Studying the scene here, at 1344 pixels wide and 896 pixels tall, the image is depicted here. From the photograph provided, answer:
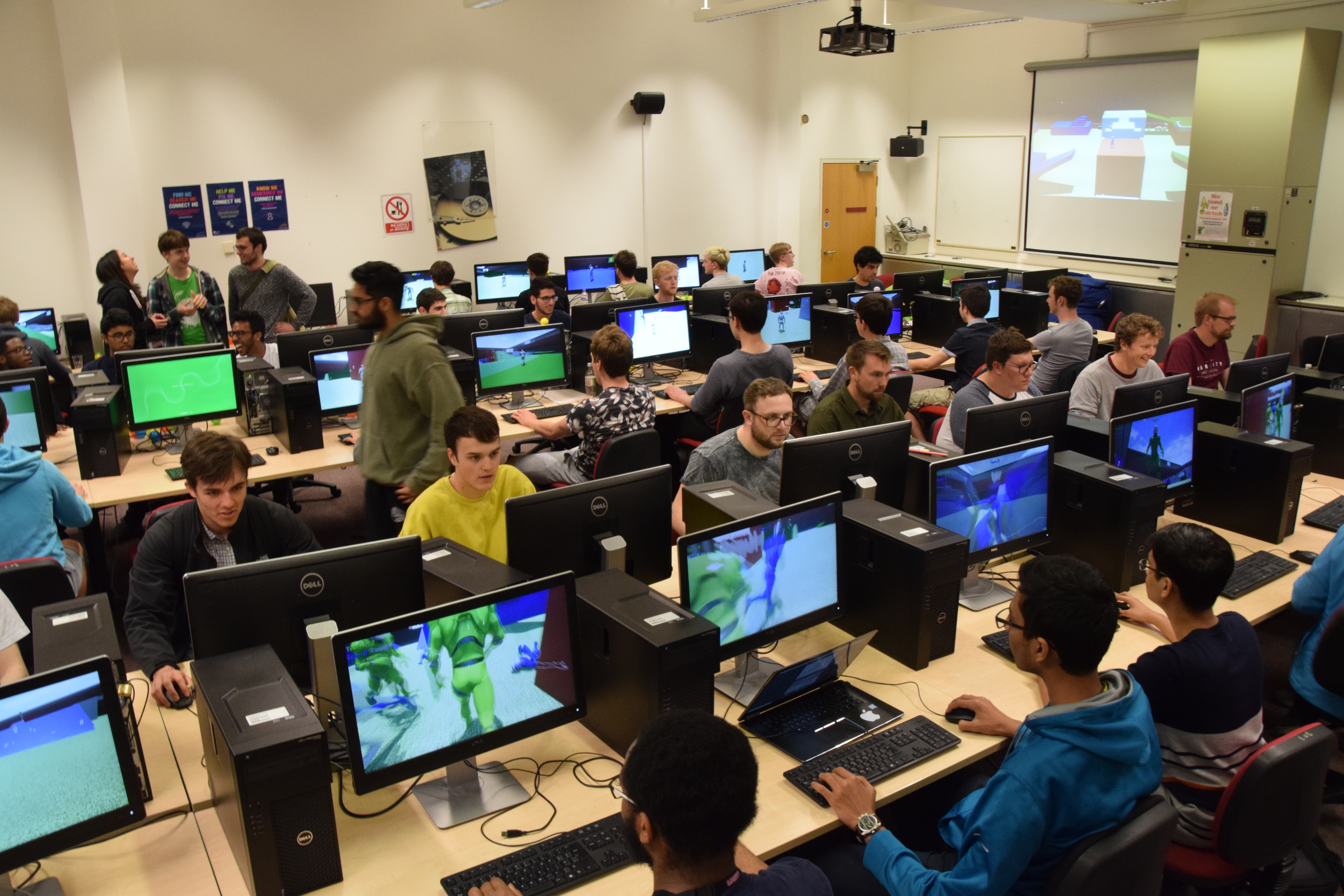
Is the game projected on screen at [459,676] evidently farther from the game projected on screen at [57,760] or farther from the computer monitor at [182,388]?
the computer monitor at [182,388]

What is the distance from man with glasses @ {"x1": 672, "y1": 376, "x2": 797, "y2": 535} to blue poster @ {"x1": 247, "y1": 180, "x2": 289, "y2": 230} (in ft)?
19.8

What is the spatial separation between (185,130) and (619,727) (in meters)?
7.26

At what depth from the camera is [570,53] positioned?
30.8 feet

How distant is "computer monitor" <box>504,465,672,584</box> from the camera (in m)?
2.66

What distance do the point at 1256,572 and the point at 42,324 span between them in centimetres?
757

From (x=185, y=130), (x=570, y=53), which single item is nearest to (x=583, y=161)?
(x=570, y=53)

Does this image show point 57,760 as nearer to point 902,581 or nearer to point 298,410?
point 902,581

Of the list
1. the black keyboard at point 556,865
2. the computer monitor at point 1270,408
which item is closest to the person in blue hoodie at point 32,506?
the computer monitor at point 1270,408

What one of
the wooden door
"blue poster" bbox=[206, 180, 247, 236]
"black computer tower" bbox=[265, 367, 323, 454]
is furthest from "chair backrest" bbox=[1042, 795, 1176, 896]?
the wooden door

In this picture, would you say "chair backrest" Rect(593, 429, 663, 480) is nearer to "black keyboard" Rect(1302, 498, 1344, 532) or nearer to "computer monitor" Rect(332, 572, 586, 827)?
"computer monitor" Rect(332, 572, 586, 827)

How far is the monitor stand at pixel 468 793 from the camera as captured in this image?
2135mm

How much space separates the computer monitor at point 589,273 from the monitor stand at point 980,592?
20.2 ft

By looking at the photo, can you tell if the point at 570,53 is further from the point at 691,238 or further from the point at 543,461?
the point at 543,461

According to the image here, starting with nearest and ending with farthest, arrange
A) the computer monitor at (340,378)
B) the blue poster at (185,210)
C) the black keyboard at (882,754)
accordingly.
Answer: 1. the black keyboard at (882,754)
2. the computer monitor at (340,378)
3. the blue poster at (185,210)
